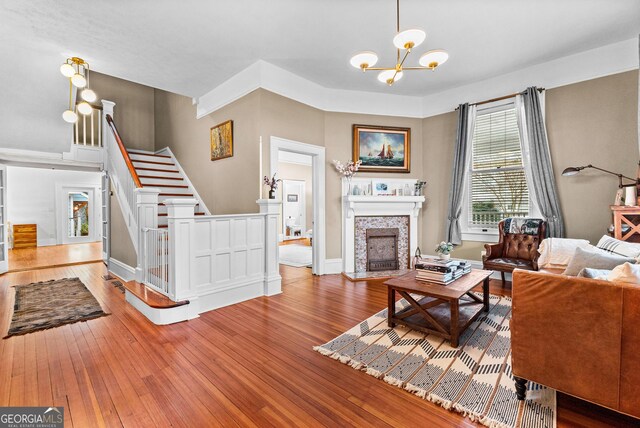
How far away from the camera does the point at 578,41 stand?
11.9 feet

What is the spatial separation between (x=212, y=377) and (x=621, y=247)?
4.10 m

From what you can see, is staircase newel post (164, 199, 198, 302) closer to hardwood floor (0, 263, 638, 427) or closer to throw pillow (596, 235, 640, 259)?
hardwood floor (0, 263, 638, 427)

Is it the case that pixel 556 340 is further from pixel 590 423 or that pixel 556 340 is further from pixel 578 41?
pixel 578 41

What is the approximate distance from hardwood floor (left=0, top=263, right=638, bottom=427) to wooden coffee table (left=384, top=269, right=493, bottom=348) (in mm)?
521

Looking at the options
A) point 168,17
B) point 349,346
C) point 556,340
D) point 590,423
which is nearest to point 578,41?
point 556,340

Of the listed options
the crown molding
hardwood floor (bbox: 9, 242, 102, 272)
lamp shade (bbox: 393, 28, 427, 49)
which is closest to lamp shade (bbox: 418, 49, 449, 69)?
lamp shade (bbox: 393, 28, 427, 49)

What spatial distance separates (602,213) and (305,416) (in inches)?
184

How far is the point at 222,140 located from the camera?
4.76 m

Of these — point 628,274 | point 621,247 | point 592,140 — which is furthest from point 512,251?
point 628,274

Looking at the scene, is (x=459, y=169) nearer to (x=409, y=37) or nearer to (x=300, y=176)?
(x=409, y=37)

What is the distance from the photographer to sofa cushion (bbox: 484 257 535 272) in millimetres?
3751

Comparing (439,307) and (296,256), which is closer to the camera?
(439,307)

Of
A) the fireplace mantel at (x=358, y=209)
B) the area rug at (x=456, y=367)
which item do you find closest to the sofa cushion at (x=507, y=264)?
the area rug at (x=456, y=367)

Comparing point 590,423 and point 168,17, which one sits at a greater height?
point 168,17
